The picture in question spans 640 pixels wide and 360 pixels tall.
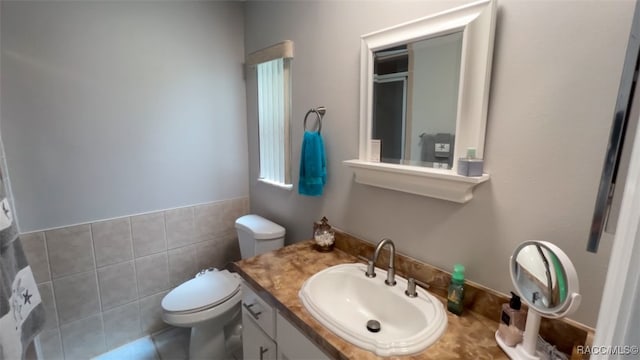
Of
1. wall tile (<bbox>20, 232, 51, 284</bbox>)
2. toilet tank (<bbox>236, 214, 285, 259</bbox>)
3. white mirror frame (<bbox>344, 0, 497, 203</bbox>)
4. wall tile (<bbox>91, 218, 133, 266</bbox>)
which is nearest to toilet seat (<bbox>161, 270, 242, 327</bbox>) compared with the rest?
toilet tank (<bbox>236, 214, 285, 259</bbox>)

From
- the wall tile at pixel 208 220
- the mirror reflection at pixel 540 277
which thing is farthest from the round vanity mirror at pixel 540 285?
the wall tile at pixel 208 220

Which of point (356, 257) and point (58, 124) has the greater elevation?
point (58, 124)

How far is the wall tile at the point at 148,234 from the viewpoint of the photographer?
1812 millimetres

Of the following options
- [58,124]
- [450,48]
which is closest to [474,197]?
[450,48]

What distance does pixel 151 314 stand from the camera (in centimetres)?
193

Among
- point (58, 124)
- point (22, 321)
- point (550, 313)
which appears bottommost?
point (22, 321)

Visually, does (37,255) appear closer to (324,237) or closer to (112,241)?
(112,241)

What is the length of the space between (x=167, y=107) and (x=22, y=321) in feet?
4.08

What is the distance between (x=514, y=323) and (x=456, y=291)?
0.59 feet

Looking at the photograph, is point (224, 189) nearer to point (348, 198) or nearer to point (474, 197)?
point (348, 198)

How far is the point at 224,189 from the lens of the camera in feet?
6.99

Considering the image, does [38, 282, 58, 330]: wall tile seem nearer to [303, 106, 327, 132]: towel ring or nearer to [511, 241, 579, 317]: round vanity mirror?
[303, 106, 327, 132]: towel ring

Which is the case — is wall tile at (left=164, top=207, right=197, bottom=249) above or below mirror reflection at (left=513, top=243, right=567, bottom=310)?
below

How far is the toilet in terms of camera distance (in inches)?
60.2
